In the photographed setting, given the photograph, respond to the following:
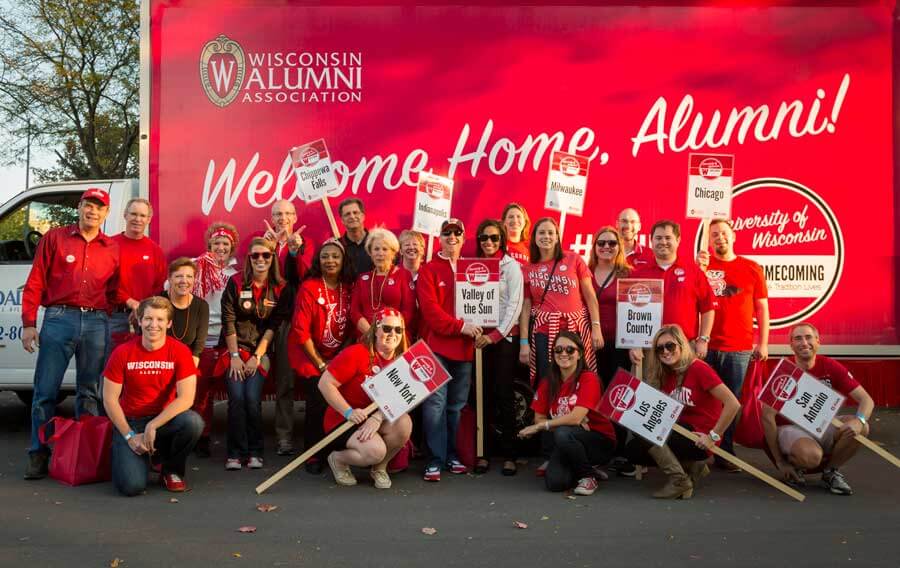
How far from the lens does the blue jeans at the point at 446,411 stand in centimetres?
608

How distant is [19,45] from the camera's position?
19.3 meters

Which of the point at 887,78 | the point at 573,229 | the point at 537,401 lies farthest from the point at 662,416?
the point at 887,78

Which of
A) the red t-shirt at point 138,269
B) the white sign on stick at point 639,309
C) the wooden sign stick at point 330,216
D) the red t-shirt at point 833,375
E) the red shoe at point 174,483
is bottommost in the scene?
the red shoe at point 174,483

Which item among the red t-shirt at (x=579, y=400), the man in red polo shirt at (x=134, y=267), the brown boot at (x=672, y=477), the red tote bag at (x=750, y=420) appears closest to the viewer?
the brown boot at (x=672, y=477)

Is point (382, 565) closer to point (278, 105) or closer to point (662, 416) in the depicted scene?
point (662, 416)

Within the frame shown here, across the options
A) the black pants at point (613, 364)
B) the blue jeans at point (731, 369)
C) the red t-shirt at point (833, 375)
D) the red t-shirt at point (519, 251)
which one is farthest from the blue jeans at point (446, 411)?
the red t-shirt at point (833, 375)

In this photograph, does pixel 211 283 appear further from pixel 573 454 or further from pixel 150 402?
pixel 573 454

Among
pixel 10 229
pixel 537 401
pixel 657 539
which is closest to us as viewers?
pixel 657 539

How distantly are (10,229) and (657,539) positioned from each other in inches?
272

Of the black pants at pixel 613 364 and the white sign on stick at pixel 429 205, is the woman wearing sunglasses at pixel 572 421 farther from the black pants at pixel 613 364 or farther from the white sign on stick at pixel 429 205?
the white sign on stick at pixel 429 205

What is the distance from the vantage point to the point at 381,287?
6.30 m

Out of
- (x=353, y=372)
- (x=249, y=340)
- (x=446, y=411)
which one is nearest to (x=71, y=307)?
(x=249, y=340)

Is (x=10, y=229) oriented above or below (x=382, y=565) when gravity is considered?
above

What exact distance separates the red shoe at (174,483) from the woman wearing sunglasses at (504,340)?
2.04 m
